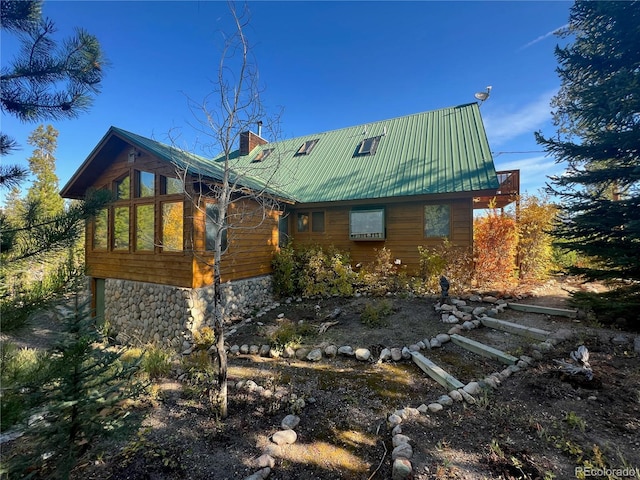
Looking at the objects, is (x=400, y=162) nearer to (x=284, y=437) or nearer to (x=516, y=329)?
(x=516, y=329)

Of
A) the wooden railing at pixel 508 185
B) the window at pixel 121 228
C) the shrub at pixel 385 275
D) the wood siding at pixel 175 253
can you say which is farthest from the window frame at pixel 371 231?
the window at pixel 121 228

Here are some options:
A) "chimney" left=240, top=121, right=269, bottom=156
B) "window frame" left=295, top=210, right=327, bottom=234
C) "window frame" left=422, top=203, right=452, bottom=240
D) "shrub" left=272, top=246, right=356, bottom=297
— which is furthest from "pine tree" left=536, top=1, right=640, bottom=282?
"chimney" left=240, top=121, right=269, bottom=156

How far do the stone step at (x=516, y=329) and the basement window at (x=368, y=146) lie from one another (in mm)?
8439

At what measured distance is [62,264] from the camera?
5.87 feet

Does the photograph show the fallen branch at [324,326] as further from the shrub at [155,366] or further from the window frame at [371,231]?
the window frame at [371,231]

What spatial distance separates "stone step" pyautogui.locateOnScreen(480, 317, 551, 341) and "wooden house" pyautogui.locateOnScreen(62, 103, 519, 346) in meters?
3.69

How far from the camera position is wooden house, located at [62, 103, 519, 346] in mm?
7160

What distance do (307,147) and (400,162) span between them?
5881 millimetres

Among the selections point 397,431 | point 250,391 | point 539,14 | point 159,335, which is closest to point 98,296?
point 159,335

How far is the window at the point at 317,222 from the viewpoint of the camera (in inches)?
434

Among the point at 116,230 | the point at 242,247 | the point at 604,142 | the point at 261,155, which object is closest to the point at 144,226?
the point at 116,230

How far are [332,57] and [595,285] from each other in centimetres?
1288

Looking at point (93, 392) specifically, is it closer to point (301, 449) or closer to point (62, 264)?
point (62, 264)

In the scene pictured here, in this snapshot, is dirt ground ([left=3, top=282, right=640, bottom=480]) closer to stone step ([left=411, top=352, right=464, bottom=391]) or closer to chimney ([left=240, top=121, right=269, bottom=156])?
stone step ([left=411, top=352, right=464, bottom=391])
